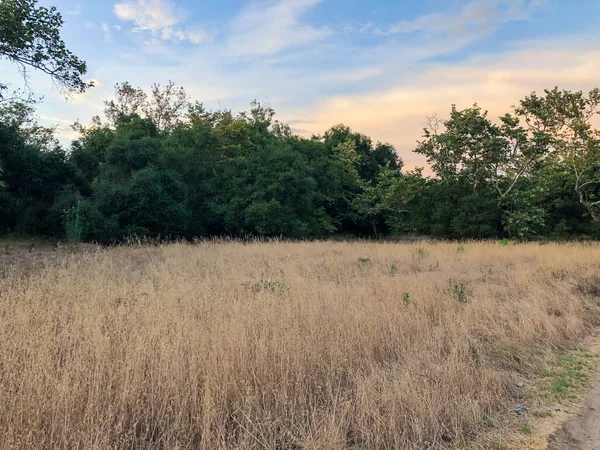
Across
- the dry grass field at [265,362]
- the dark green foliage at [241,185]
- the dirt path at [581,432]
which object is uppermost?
the dark green foliage at [241,185]

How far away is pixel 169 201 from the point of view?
64.1 ft

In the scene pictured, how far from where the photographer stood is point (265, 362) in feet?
11.8

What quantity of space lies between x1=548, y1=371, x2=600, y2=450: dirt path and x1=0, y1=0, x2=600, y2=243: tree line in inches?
712

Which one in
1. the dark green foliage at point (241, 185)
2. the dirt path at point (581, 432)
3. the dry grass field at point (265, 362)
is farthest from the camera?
the dark green foliage at point (241, 185)

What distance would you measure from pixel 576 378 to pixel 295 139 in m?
27.8

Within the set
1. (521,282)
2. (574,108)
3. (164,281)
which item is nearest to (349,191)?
(574,108)

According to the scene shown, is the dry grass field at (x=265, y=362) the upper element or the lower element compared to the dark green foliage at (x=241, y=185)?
lower

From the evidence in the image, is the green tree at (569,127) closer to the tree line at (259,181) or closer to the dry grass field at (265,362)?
the tree line at (259,181)

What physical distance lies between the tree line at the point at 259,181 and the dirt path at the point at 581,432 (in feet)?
59.4

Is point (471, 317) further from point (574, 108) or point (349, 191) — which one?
point (349, 191)

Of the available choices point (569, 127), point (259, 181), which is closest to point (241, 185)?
point (259, 181)

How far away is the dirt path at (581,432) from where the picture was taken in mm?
3016

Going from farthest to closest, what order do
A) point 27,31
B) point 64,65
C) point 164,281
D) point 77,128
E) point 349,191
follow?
point 349,191 < point 77,128 < point 64,65 < point 27,31 < point 164,281

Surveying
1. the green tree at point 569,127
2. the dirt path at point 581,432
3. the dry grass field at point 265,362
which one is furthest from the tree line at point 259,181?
the dirt path at point 581,432
